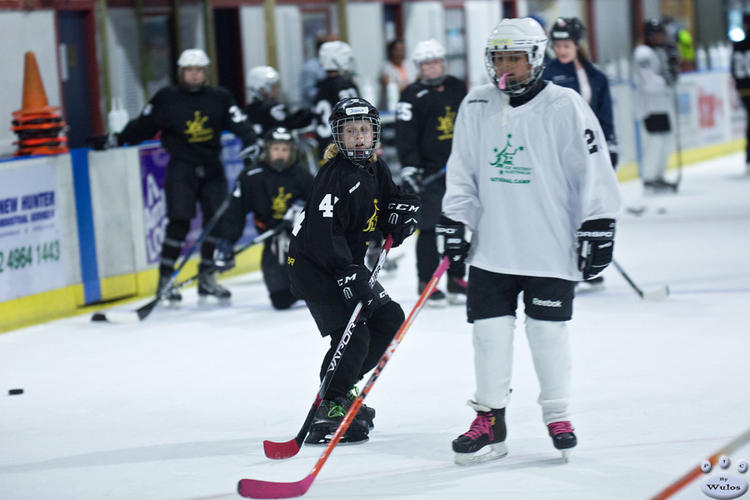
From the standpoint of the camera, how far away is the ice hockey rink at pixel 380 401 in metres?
3.71

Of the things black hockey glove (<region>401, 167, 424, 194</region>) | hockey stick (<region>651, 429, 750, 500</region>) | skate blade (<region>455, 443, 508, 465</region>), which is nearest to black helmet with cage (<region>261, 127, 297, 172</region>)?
black hockey glove (<region>401, 167, 424, 194</region>)

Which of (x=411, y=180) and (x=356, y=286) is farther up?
(x=411, y=180)

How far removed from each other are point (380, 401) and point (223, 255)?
2734mm

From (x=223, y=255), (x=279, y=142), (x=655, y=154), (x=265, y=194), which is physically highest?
(x=279, y=142)

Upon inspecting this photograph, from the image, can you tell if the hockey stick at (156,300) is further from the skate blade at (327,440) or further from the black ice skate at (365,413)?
the skate blade at (327,440)

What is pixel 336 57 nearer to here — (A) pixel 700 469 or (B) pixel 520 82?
(B) pixel 520 82

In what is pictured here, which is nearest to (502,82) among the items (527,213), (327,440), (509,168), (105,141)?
(509,168)

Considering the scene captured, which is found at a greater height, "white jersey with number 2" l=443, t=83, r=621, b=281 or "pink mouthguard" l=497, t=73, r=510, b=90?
"pink mouthguard" l=497, t=73, r=510, b=90

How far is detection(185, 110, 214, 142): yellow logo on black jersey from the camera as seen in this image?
7.08 meters

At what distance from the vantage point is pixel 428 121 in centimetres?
652

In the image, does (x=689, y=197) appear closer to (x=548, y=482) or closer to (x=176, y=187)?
(x=176, y=187)

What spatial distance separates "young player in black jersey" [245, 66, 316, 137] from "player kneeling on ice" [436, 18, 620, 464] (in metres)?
4.07

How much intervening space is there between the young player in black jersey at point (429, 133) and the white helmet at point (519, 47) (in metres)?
2.64

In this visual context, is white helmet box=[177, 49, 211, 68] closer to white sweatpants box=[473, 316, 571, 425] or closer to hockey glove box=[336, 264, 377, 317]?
hockey glove box=[336, 264, 377, 317]
